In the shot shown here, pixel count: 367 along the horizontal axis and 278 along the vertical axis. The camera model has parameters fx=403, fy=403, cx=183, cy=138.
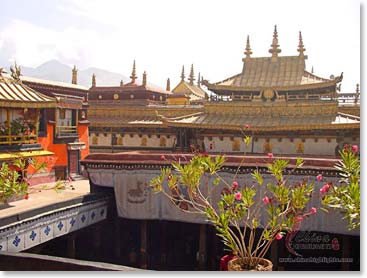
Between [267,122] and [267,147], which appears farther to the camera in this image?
[267,147]

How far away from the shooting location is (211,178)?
1154cm

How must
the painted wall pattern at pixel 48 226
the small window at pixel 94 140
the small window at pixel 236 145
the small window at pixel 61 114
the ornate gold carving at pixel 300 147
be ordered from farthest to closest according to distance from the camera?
the small window at pixel 94 140 → the small window at pixel 61 114 → the small window at pixel 236 145 → the ornate gold carving at pixel 300 147 → the painted wall pattern at pixel 48 226

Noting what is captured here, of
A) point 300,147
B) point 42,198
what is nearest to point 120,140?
point 42,198

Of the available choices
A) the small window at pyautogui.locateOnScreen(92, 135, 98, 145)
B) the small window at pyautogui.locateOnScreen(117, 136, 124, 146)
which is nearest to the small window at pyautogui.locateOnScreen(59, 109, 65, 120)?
the small window at pyautogui.locateOnScreen(92, 135, 98, 145)

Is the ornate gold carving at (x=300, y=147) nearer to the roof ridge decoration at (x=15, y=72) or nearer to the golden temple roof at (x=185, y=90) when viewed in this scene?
the roof ridge decoration at (x=15, y=72)

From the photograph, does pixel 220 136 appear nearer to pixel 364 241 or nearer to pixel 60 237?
pixel 60 237

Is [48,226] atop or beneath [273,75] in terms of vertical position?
beneath

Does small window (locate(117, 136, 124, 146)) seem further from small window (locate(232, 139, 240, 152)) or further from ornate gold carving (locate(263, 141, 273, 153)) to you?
ornate gold carving (locate(263, 141, 273, 153))

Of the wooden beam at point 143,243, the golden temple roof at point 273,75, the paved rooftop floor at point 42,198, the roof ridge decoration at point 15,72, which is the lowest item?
the wooden beam at point 143,243

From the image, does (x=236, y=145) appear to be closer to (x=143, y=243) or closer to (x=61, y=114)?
(x=143, y=243)

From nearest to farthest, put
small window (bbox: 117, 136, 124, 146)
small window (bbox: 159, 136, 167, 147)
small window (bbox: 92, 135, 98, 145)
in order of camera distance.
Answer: small window (bbox: 159, 136, 167, 147)
small window (bbox: 117, 136, 124, 146)
small window (bbox: 92, 135, 98, 145)

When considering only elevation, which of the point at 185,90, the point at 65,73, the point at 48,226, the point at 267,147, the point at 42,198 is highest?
the point at 65,73

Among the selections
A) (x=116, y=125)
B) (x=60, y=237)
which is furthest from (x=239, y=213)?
(x=116, y=125)

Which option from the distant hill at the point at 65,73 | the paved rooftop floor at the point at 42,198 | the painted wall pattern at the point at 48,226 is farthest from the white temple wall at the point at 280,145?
the painted wall pattern at the point at 48,226
